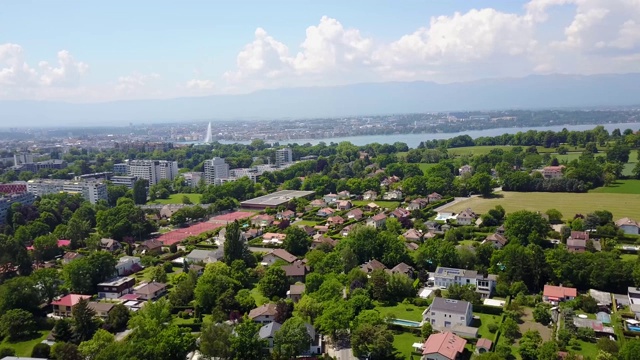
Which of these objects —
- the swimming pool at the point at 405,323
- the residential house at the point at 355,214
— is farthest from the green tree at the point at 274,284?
the residential house at the point at 355,214

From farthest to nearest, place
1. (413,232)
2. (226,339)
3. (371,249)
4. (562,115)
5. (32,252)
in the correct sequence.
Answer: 1. (562,115)
2. (413,232)
3. (32,252)
4. (371,249)
5. (226,339)

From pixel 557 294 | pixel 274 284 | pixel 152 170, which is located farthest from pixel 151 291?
pixel 152 170

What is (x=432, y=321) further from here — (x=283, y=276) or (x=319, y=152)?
(x=319, y=152)

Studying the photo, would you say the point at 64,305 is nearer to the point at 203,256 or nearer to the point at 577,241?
the point at 203,256

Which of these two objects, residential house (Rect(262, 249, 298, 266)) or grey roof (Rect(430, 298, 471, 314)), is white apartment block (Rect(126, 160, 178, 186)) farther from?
grey roof (Rect(430, 298, 471, 314))

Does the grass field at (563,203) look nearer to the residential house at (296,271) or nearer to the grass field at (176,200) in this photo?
the residential house at (296,271)

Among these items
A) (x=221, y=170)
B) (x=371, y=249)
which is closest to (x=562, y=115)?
(x=221, y=170)

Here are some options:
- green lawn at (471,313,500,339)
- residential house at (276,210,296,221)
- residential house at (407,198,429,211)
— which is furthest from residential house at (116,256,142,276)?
residential house at (407,198,429,211)
